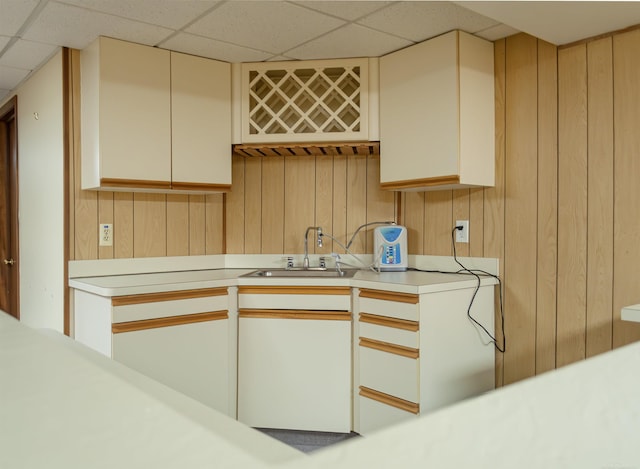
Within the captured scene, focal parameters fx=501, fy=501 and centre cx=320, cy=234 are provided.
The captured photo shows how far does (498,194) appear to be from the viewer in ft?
8.55

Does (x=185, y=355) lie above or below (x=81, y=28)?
below

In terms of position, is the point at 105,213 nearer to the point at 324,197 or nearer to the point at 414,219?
the point at 324,197

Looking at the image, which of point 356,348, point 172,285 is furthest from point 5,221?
point 356,348

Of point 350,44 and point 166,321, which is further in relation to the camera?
point 350,44

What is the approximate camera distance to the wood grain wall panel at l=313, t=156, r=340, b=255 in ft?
10.4

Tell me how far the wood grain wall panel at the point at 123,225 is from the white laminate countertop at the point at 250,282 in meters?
0.16

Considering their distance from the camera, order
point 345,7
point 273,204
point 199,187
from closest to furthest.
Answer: point 345,7
point 199,187
point 273,204

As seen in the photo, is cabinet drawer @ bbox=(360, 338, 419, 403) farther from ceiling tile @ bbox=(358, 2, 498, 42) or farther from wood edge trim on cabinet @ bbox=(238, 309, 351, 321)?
ceiling tile @ bbox=(358, 2, 498, 42)

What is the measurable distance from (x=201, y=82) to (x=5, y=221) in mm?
2191

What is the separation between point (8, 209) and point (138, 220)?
67.6 inches

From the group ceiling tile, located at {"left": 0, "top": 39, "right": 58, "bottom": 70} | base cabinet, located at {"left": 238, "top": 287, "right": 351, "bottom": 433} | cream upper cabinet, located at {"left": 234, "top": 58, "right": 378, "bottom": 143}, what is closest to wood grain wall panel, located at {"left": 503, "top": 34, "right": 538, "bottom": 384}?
cream upper cabinet, located at {"left": 234, "top": 58, "right": 378, "bottom": 143}

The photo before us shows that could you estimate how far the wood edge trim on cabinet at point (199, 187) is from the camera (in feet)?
9.10

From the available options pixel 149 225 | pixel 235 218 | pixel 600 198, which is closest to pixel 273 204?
pixel 235 218

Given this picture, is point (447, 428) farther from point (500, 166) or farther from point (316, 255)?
point (316, 255)
